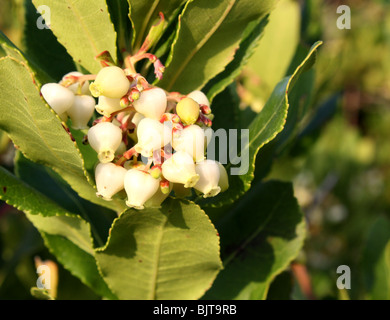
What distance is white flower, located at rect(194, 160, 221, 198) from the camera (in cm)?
63

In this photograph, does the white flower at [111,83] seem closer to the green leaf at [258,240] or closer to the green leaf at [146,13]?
the green leaf at [146,13]

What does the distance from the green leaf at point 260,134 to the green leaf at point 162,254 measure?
7 cm

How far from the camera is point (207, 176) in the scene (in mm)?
625

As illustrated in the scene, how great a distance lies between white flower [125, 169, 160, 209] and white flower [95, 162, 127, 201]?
0.02 m

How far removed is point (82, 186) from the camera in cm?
75

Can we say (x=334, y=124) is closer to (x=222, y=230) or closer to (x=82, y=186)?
(x=222, y=230)

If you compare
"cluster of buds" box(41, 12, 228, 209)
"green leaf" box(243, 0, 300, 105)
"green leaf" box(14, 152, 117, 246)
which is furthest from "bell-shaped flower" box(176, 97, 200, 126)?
"green leaf" box(243, 0, 300, 105)

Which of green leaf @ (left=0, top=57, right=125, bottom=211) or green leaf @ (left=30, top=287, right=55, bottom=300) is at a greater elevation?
green leaf @ (left=0, top=57, right=125, bottom=211)

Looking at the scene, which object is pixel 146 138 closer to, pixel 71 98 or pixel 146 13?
pixel 71 98

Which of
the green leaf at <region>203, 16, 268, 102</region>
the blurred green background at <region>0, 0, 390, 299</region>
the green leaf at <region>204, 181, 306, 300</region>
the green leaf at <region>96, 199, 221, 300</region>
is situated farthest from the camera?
the blurred green background at <region>0, 0, 390, 299</region>

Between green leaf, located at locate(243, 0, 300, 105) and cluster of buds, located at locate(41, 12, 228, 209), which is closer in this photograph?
cluster of buds, located at locate(41, 12, 228, 209)

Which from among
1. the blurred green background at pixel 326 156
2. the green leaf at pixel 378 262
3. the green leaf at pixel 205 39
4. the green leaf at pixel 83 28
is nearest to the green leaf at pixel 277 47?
the blurred green background at pixel 326 156

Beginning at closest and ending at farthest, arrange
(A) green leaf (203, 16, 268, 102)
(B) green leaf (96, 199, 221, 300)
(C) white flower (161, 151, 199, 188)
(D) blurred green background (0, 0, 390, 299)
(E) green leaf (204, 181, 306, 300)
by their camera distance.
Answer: (C) white flower (161, 151, 199, 188)
(B) green leaf (96, 199, 221, 300)
(A) green leaf (203, 16, 268, 102)
(E) green leaf (204, 181, 306, 300)
(D) blurred green background (0, 0, 390, 299)

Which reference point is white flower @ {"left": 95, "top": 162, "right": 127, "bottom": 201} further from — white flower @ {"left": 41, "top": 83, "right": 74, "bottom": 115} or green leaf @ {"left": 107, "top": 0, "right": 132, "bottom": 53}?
green leaf @ {"left": 107, "top": 0, "right": 132, "bottom": 53}
